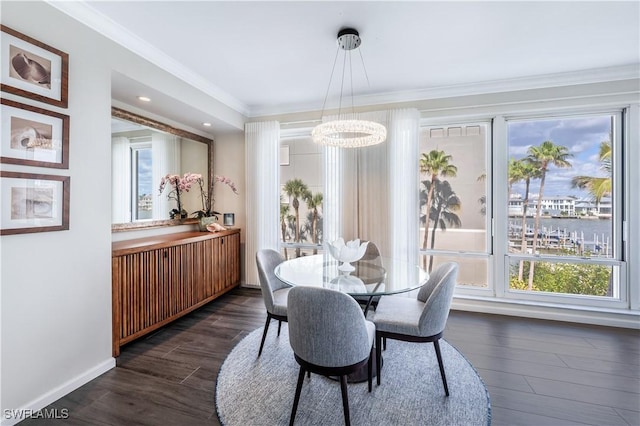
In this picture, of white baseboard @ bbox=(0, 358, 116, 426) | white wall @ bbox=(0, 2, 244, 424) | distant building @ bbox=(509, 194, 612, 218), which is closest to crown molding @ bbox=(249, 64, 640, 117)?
distant building @ bbox=(509, 194, 612, 218)

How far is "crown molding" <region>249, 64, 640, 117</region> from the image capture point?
119 inches

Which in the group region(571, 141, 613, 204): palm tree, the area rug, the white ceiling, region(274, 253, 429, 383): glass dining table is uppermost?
the white ceiling

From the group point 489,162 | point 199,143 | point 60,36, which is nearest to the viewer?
point 60,36

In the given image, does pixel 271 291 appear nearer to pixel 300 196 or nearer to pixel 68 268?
pixel 68 268

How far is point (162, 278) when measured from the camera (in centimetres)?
292

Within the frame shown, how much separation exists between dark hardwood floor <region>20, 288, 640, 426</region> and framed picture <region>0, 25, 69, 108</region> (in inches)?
76.1

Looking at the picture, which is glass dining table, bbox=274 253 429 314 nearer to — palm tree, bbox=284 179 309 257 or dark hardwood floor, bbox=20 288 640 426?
dark hardwood floor, bbox=20 288 640 426

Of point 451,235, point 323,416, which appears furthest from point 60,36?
point 451,235

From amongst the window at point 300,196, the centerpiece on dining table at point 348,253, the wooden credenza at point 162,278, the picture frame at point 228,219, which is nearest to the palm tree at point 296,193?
the window at point 300,196

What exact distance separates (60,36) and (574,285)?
516cm

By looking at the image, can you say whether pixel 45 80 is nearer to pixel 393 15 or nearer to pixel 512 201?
pixel 393 15

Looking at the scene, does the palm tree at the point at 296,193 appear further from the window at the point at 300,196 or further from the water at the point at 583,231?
the water at the point at 583,231

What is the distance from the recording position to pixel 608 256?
327 centimetres

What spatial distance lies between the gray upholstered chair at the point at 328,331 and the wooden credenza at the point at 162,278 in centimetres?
168
